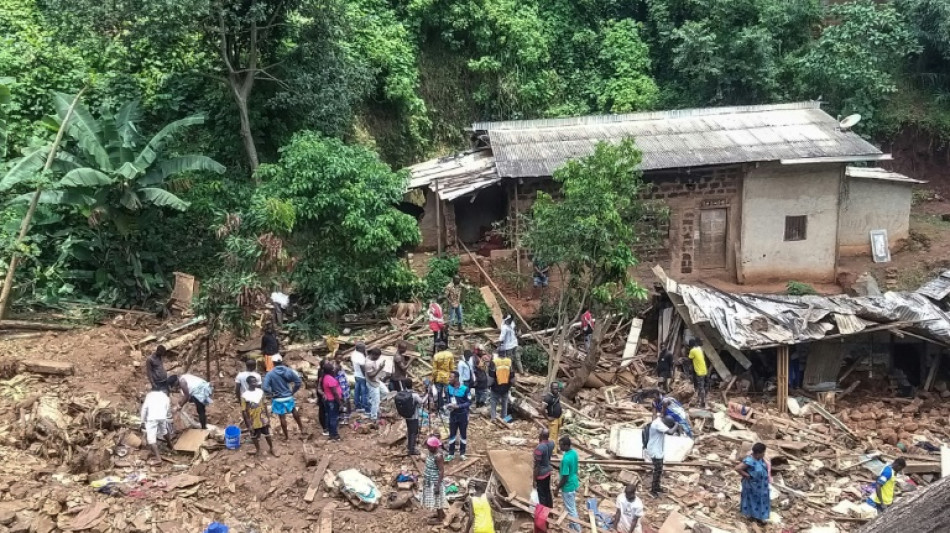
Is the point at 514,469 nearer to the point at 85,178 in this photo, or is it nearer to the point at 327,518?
the point at 327,518

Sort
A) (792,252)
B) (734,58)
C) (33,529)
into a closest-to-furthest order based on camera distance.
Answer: (33,529) < (792,252) < (734,58)

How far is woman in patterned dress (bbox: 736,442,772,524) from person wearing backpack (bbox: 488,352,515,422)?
3913 mm

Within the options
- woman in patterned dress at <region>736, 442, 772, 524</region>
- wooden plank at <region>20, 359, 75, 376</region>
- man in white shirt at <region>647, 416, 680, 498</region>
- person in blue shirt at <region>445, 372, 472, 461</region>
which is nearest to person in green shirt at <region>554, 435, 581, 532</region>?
man in white shirt at <region>647, 416, 680, 498</region>

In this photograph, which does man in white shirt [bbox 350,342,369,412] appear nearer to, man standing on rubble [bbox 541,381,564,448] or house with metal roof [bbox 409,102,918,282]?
man standing on rubble [bbox 541,381,564,448]

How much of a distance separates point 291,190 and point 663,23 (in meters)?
17.6

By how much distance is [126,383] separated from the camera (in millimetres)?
13031

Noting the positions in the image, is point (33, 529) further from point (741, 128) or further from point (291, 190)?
point (741, 128)

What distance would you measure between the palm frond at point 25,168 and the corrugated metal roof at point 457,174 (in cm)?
771

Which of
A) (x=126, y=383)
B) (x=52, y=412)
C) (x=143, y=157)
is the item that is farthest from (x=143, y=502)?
(x=143, y=157)

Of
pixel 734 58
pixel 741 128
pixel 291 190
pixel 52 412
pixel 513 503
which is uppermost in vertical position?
pixel 734 58

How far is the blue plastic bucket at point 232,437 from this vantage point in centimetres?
1123

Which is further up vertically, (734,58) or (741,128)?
(734,58)

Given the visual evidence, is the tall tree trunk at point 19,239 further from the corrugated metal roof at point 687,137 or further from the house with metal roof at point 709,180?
the corrugated metal roof at point 687,137

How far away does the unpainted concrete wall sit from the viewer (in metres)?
22.1
